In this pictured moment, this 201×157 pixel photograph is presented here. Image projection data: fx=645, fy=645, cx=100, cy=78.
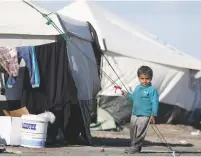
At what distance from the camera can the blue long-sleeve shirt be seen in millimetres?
10930

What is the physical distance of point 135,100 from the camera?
11109 millimetres

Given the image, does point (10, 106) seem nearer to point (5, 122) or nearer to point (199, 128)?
point (5, 122)

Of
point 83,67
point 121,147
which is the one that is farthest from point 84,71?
point 121,147

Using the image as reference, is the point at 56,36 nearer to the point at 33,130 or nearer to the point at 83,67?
the point at 83,67

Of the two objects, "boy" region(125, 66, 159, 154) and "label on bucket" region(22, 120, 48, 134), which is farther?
"label on bucket" region(22, 120, 48, 134)

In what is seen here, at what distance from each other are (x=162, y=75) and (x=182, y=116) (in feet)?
5.98

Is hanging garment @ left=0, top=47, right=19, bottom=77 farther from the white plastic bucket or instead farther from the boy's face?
the boy's face

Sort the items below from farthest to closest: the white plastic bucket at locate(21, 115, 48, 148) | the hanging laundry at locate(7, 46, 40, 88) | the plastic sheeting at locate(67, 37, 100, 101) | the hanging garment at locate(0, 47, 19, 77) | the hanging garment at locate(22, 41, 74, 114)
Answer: the plastic sheeting at locate(67, 37, 100, 101) < the hanging garment at locate(22, 41, 74, 114) < the hanging laundry at locate(7, 46, 40, 88) < the hanging garment at locate(0, 47, 19, 77) < the white plastic bucket at locate(21, 115, 48, 148)

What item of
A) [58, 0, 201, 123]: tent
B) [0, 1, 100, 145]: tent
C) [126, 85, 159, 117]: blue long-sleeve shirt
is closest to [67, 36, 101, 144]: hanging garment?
[0, 1, 100, 145]: tent

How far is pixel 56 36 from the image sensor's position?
1206 centimetres

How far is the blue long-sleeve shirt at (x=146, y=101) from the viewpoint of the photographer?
10930 millimetres

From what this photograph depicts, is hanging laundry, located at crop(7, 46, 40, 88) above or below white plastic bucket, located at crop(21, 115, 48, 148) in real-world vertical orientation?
above

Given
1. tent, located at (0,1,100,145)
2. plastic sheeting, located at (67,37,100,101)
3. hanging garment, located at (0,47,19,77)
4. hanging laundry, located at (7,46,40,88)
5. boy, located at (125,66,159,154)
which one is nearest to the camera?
boy, located at (125,66,159,154)

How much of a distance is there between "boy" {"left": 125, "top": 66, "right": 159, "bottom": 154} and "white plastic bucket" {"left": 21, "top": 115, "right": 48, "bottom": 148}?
1511mm
